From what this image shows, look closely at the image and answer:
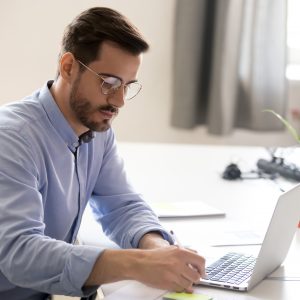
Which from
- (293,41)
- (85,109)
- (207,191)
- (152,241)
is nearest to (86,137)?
(85,109)

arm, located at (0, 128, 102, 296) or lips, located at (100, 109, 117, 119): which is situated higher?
lips, located at (100, 109, 117, 119)

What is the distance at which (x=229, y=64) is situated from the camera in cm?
349

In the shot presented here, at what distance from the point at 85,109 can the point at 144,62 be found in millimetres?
1952

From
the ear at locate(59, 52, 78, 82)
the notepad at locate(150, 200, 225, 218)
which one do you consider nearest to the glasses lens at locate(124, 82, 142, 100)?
the ear at locate(59, 52, 78, 82)

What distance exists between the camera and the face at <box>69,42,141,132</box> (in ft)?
4.99

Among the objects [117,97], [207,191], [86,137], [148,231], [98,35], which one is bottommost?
[207,191]

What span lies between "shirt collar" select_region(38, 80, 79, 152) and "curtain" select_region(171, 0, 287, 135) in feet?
6.46

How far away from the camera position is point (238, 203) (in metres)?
2.13

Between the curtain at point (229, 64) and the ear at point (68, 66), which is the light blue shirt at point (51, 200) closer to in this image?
the ear at point (68, 66)

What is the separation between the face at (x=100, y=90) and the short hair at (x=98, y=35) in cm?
2

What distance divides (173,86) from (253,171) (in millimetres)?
1115

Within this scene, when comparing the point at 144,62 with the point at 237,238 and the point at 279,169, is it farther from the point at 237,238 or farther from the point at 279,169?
the point at 237,238

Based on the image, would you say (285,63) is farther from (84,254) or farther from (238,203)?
(84,254)

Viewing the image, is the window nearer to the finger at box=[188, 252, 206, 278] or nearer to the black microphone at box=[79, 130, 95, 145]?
the black microphone at box=[79, 130, 95, 145]
